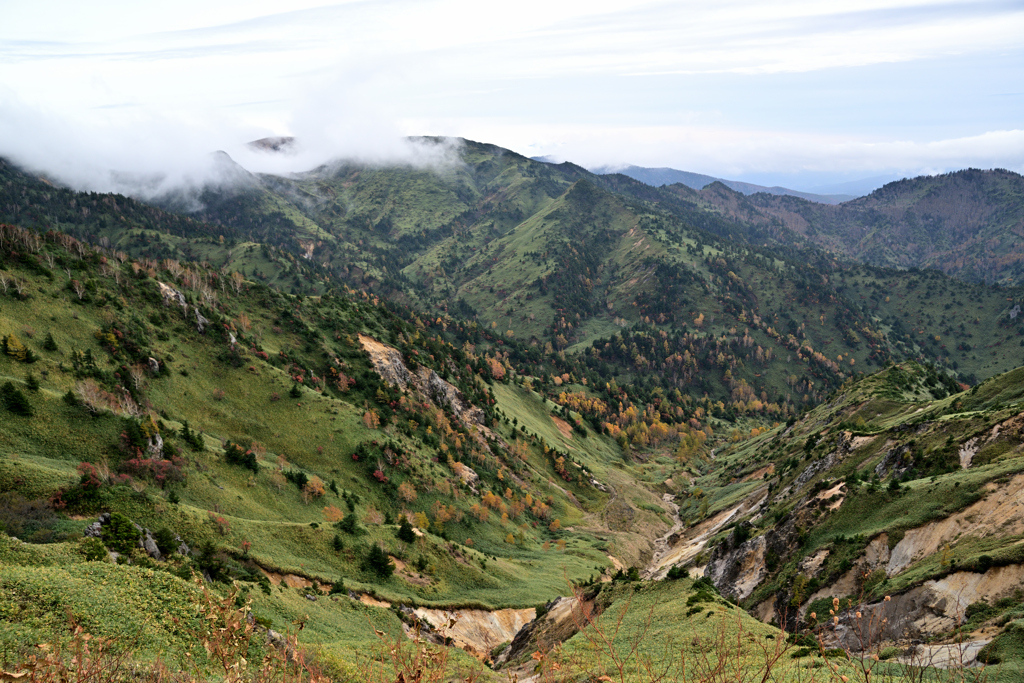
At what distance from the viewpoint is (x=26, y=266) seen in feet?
281

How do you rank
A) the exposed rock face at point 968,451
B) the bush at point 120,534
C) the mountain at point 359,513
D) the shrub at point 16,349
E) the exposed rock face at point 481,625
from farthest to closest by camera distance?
the shrub at point 16,349
the exposed rock face at point 968,451
the exposed rock face at point 481,625
the bush at point 120,534
the mountain at point 359,513

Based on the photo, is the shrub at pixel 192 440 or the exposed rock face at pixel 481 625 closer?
the exposed rock face at pixel 481 625

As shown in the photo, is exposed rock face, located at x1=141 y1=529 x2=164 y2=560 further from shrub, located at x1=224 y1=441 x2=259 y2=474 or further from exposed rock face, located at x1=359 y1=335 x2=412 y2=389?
exposed rock face, located at x1=359 y1=335 x2=412 y2=389

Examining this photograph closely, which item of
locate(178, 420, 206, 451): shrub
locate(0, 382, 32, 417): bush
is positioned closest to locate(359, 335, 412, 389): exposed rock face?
locate(178, 420, 206, 451): shrub

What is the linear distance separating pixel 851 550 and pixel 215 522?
6446cm

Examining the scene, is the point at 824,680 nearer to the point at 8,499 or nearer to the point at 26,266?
the point at 8,499

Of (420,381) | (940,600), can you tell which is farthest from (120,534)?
(420,381)

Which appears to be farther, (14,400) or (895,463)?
(895,463)

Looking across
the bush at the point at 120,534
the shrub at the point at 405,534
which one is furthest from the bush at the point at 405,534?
the bush at the point at 120,534

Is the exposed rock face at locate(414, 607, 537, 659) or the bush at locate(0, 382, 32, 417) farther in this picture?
the exposed rock face at locate(414, 607, 537, 659)

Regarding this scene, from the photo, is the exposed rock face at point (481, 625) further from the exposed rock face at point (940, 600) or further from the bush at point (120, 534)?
the exposed rock face at point (940, 600)

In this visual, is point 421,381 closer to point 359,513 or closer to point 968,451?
point 359,513

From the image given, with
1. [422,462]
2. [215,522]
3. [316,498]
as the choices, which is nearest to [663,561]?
[422,462]

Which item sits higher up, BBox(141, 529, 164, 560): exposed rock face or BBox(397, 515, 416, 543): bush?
BBox(141, 529, 164, 560): exposed rock face
